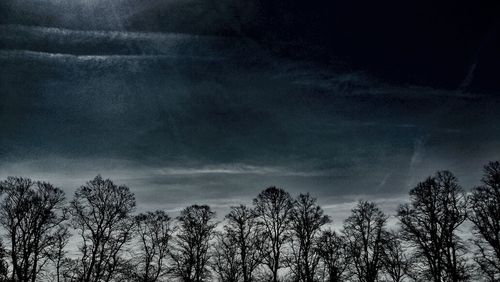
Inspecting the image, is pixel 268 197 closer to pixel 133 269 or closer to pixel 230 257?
pixel 230 257

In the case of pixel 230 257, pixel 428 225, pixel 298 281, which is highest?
pixel 428 225

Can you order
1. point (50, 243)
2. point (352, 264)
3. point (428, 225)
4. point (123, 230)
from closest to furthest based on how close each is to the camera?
point (428, 225) < point (50, 243) < point (123, 230) < point (352, 264)

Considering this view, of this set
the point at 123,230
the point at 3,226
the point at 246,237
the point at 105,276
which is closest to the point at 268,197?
the point at 246,237

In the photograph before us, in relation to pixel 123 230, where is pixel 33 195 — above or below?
above

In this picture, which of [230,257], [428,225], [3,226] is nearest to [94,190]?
[3,226]

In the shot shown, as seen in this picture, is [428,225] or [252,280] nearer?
[428,225]

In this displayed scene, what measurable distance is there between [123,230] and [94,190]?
4388 millimetres

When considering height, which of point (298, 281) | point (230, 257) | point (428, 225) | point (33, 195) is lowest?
point (298, 281)

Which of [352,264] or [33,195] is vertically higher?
[33,195]

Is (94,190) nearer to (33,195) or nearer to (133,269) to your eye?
(33,195)

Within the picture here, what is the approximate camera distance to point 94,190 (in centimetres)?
2794

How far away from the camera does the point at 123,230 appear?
93.9 ft

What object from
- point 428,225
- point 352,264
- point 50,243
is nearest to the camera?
point 428,225

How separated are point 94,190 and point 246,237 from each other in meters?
14.6
